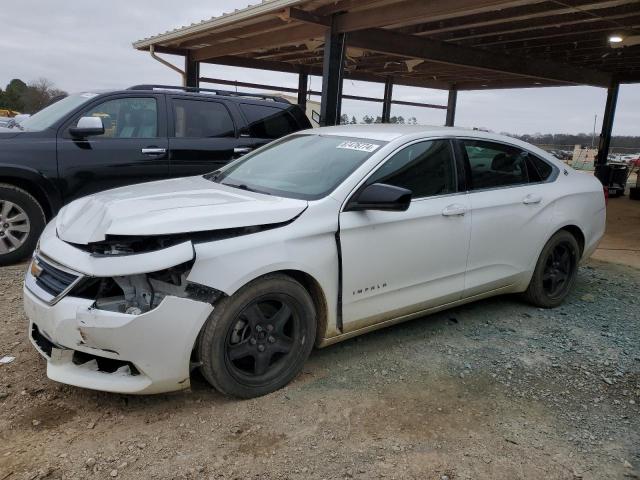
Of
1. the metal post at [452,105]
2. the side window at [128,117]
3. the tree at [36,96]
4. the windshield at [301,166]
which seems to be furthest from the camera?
the tree at [36,96]

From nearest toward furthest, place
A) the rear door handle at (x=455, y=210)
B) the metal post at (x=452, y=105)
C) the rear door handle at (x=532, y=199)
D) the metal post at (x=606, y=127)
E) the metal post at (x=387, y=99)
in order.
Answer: the rear door handle at (x=455, y=210), the rear door handle at (x=532, y=199), the metal post at (x=606, y=127), the metal post at (x=387, y=99), the metal post at (x=452, y=105)

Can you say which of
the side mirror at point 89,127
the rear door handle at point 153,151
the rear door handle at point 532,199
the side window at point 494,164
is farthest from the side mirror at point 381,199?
the rear door handle at point 153,151

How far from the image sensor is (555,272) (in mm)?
4777

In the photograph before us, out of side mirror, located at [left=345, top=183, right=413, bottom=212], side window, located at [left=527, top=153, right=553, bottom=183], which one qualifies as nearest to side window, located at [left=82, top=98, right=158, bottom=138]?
side mirror, located at [left=345, top=183, right=413, bottom=212]

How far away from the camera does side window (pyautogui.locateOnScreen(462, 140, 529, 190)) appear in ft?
13.6

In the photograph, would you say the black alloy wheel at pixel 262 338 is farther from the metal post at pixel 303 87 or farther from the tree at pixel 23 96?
Result: the tree at pixel 23 96

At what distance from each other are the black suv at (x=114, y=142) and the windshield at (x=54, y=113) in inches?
0.7

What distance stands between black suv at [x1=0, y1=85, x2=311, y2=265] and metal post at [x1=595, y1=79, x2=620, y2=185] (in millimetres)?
10855

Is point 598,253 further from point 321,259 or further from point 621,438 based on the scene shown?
point 321,259

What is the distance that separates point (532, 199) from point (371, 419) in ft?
8.14

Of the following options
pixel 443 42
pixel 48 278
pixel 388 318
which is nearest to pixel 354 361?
pixel 388 318

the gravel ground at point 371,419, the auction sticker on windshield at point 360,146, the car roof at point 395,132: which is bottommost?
the gravel ground at point 371,419

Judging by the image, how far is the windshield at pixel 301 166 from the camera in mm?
3471

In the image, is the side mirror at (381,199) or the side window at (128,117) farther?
the side window at (128,117)
